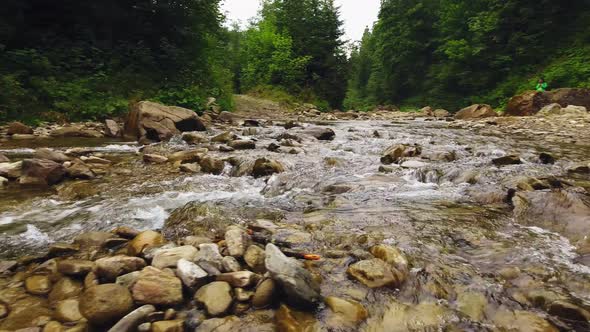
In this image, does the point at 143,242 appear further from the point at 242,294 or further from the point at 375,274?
the point at 375,274

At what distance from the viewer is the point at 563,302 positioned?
80.7 inches

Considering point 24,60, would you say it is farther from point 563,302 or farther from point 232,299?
point 563,302

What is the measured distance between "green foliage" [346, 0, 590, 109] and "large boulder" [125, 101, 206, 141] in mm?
19572

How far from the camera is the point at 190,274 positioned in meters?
2.27

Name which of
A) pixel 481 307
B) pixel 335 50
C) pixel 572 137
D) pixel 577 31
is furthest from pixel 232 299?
pixel 335 50

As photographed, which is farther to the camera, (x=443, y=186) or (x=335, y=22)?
(x=335, y=22)

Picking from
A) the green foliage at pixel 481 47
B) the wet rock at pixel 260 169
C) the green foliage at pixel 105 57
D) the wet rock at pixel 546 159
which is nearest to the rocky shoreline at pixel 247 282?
the wet rock at pixel 260 169

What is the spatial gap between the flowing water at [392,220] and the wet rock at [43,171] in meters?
0.35

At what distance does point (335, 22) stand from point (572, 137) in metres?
27.1

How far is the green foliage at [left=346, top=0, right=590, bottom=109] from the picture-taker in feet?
68.0

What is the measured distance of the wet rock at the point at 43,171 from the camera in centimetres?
495

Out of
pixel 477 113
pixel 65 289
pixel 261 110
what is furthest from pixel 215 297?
pixel 261 110

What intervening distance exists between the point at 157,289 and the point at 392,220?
95.4 inches

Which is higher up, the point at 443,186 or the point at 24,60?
the point at 24,60
